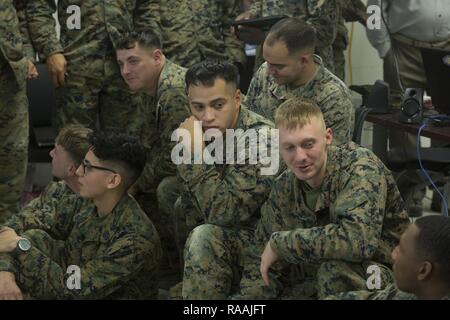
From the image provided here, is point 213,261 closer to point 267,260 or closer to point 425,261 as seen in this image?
point 267,260

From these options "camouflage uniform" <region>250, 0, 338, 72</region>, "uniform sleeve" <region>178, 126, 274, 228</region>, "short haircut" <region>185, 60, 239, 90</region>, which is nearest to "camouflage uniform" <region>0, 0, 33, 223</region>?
"short haircut" <region>185, 60, 239, 90</region>

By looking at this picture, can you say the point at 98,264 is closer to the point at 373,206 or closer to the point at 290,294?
the point at 290,294

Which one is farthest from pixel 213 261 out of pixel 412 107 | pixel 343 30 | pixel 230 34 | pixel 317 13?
pixel 343 30

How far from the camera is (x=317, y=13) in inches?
158

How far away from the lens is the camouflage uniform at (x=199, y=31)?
14.8 feet

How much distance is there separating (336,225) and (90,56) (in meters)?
1.90

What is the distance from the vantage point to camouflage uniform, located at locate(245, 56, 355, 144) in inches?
123

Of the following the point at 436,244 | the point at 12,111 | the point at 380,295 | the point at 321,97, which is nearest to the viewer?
the point at 436,244

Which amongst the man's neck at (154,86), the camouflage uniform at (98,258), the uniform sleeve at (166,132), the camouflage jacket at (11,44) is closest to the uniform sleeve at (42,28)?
the camouflage jacket at (11,44)

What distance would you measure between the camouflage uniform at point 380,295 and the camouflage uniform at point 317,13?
6.68ft

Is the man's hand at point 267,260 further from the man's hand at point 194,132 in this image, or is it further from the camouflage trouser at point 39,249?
the camouflage trouser at point 39,249

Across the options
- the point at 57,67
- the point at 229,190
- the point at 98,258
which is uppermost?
the point at 57,67

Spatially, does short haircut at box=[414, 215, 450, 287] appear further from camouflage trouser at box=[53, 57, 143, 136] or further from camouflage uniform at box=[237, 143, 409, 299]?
camouflage trouser at box=[53, 57, 143, 136]

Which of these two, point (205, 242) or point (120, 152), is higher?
point (120, 152)
